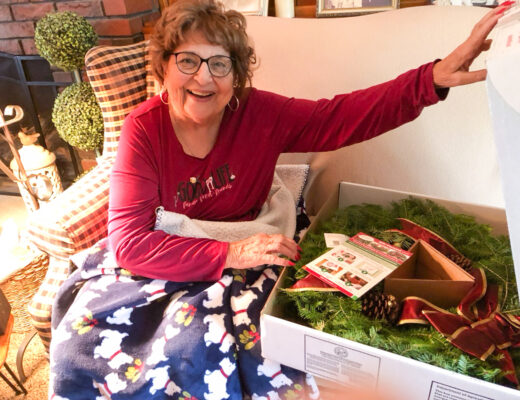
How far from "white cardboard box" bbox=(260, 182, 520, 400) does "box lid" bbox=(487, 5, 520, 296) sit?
0.26 meters

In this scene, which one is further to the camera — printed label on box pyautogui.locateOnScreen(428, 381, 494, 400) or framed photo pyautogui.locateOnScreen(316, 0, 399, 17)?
framed photo pyautogui.locateOnScreen(316, 0, 399, 17)

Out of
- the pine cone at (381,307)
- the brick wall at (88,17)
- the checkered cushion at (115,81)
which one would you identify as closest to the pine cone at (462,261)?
the pine cone at (381,307)

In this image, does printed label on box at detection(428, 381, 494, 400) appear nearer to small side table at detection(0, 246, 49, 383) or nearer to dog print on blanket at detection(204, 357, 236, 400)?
dog print on blanket at detection(204, 357, 236, 400)

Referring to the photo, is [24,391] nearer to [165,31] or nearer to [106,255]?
[106,255]

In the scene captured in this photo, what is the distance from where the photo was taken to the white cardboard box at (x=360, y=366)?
0.62 meters

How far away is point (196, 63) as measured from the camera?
0.99 metres

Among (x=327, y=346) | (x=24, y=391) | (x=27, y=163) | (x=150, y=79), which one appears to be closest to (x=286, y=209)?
(x=327, y=346)

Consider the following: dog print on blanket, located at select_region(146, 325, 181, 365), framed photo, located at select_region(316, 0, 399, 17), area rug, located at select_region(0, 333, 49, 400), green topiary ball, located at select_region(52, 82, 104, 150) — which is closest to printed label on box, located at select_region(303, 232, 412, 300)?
dog print on blanket, located at select_region(146, 325, 181, 365)

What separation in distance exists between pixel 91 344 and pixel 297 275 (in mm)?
472

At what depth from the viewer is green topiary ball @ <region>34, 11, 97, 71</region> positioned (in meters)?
1.63

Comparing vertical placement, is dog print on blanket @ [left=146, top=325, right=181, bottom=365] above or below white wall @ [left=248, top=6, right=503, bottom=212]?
below

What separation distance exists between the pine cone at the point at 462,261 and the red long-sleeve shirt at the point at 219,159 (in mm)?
336

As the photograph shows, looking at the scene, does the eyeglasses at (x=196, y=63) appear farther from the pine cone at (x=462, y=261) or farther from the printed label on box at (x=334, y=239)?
the pine cone at (x=462, y=261)

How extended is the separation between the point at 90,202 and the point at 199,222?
1.34 ft
